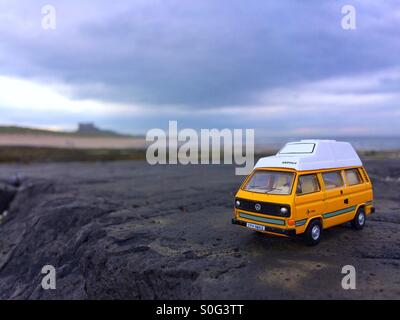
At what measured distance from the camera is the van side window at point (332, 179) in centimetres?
880

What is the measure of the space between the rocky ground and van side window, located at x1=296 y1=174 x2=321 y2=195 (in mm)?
1450

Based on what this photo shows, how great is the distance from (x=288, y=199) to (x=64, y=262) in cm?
713

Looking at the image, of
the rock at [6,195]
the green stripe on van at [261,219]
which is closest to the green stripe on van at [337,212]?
the green stripe on van at [261,219]

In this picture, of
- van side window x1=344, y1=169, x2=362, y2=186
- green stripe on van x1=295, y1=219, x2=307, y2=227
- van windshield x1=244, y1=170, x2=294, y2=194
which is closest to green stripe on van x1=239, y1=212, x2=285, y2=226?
green stripe on van x1=295, y1=219, x2=307, y2=227

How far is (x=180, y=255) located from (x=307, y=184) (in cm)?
365

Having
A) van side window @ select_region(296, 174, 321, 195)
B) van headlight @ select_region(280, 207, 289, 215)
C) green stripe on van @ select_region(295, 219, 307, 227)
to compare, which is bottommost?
green stripe on van @ select_region(295, 219, 307, 227)

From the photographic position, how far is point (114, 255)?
337 inches

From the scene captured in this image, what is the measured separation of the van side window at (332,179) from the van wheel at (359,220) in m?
1.31

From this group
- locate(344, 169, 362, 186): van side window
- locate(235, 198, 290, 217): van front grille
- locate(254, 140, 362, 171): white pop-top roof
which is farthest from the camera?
locate(344, 169, 362, 186): van side window

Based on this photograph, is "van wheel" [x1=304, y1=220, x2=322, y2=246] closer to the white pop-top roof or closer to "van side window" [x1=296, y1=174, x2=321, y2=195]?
"van side window" [x1=296, y1=174, x2=321, y2=195]

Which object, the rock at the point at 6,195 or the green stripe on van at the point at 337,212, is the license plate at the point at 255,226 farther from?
the rock at the point at 6,195

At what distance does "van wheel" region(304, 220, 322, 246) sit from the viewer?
321 inches
